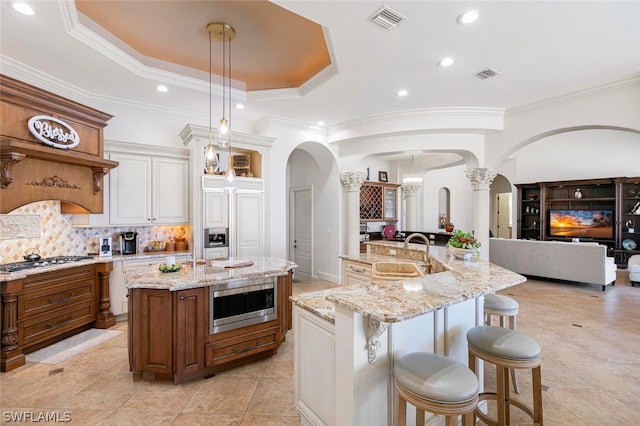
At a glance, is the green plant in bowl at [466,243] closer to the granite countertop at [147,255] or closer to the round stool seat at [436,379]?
the round stool seat at [436,379]

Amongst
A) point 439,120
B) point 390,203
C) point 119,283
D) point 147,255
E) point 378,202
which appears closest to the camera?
point 119,283

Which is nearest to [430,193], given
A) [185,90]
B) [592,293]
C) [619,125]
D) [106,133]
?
[592,293]

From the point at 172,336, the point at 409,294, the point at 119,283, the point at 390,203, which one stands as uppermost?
the point at 390,203

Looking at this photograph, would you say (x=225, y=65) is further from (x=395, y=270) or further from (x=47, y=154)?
(x=395, y=270)

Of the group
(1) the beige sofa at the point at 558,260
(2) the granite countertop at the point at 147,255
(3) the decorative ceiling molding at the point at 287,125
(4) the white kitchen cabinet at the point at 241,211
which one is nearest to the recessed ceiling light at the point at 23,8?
(4) the white kitchen cabinet at the point at 241,211

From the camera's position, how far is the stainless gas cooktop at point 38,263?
9.67 feet

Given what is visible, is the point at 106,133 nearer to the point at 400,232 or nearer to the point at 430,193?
the point at 400,232

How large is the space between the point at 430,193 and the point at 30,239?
395 inches

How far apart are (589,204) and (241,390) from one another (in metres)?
10.6

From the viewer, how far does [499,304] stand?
104 inches

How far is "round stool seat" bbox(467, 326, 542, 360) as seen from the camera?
1.73 meters

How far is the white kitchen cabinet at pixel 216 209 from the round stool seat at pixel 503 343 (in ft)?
11.5

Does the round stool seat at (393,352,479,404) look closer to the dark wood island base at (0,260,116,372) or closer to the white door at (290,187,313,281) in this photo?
the dark wood island base at (0,260,116,372)

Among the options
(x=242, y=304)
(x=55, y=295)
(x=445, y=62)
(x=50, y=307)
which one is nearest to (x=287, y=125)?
(x=445, y=62)
